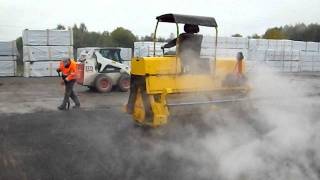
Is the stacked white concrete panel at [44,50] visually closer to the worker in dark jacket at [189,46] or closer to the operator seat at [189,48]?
the worker in dark jacket at [189,46]

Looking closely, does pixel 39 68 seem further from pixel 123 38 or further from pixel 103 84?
pixel 123 38

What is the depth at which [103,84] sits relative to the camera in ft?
52.6

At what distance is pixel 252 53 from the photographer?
29.2m

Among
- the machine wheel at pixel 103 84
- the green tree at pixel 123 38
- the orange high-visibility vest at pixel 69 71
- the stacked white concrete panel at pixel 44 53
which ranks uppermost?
the green tree at pixel 123 38

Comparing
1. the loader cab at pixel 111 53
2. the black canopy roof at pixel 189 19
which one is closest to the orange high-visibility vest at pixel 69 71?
the black canopy roof at pixel 189 19

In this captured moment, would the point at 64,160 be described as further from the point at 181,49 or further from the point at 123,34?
the point at 123,34

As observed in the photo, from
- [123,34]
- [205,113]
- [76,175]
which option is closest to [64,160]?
[76,175]

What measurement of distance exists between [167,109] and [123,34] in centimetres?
3753

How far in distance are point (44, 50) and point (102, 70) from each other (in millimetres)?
8057

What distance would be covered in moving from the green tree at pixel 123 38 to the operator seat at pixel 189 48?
117 feet

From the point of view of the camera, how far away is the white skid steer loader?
51.9ft

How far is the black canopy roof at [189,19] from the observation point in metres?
8.22

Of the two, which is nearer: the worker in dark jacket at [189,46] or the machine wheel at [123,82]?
the worker in dark jacket at [189,46]

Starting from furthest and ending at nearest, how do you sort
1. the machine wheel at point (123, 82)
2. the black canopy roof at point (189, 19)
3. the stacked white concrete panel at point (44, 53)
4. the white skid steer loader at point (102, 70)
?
1. the stacked white concrete panel at point (44, 53)
2. the machine wheel at point (123, 82)
3. the white skid steer loader at point (102, 70)
4. the black canopy roof at point (189, 19)
